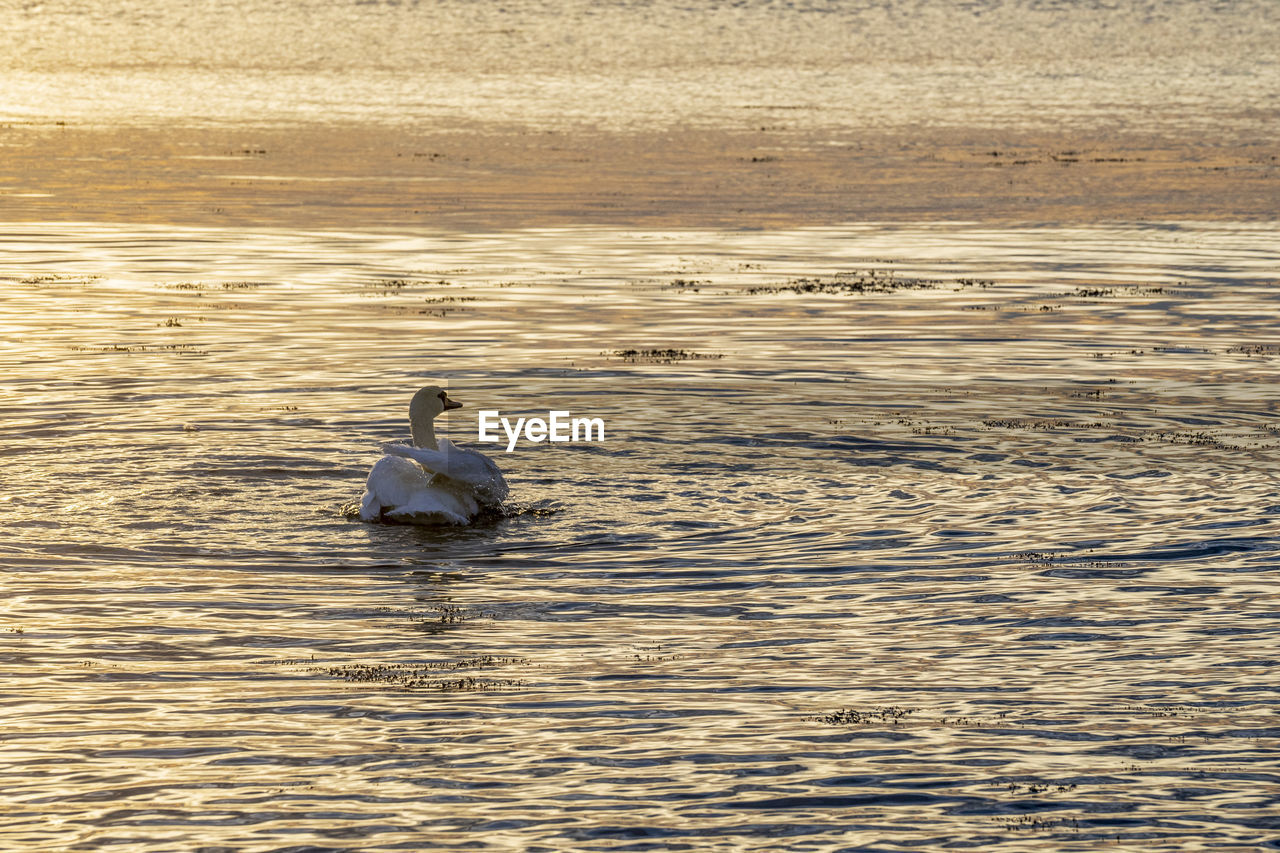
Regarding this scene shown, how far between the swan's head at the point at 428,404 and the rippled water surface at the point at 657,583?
44.3 inches

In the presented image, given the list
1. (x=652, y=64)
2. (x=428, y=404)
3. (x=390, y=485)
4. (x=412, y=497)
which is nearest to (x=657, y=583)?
(x=412, y=497)

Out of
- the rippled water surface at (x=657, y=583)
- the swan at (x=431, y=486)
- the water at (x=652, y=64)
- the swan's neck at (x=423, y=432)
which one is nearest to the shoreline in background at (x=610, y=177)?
the water at (x=652, y=64)

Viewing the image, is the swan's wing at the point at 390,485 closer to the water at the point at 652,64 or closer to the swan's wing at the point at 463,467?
the swan's wing at the point at 463,467

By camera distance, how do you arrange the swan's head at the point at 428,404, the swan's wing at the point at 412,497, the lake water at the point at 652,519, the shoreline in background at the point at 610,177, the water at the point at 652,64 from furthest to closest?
the water at the point at 652,64, the shoreline in background at the point at 610,177, the swan's head at the point at 428,404, the swan's wing at the point at 412,497, the lake water at the point at 652,519

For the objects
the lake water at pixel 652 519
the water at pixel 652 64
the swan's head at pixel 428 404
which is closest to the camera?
the lake water at pixel 652 519

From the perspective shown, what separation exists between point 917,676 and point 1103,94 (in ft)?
255

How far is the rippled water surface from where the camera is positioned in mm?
11492

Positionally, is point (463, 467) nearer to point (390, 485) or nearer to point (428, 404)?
point (390, 485)

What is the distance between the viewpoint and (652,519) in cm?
1864

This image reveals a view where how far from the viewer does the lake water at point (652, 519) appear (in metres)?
11.7

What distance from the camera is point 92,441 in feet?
71.7

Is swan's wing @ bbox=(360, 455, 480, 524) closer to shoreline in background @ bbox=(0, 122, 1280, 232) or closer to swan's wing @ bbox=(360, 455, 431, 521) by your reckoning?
swan's wing @ bbox=(360, 455, 431, 521)

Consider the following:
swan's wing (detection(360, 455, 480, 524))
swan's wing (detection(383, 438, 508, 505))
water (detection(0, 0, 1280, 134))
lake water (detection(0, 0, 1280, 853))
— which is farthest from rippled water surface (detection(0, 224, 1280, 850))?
water (detection(0, 0, 1280, 134))

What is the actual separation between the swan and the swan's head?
980 millimetres
